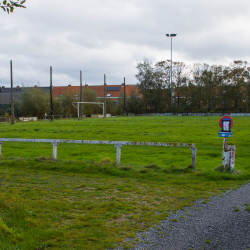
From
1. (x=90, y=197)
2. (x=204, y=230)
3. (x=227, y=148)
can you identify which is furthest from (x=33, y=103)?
(x=204, y=230)

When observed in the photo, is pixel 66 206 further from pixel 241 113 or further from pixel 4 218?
pixel 241 113

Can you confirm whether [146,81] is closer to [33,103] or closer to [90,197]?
[33,103]

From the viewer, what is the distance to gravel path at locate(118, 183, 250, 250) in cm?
369

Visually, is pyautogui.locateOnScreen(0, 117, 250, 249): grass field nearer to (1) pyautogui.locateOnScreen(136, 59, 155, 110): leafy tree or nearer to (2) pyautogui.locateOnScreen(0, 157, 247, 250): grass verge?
(2) pyautogui.locateOnScreen(0, 157, 247, 250): grass verge

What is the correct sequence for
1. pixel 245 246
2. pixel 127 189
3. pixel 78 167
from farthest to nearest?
pixel 78 167 → pixel 127 189 → pixel 245 246

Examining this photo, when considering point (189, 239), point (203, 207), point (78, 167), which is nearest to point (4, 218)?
point (189, 239)

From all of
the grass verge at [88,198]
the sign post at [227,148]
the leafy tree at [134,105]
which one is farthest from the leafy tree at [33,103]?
the sign post at [227,148]

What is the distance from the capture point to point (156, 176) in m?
7.76

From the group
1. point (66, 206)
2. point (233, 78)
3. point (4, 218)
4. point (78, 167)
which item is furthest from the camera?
point (233, 78)

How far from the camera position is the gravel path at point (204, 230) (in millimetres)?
3688

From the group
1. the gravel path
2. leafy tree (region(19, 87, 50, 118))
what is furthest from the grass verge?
leafy tree (region(19, 87, 50, 118))

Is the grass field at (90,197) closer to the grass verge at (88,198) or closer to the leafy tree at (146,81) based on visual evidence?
the grass verge at (88,198)

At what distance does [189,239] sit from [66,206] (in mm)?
2323

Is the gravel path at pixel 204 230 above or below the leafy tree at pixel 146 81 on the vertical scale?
below
